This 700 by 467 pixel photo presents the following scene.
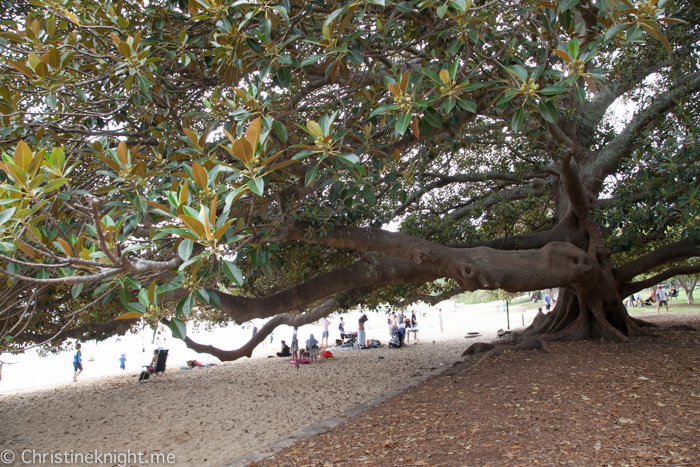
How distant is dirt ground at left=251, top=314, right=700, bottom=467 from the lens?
314cm

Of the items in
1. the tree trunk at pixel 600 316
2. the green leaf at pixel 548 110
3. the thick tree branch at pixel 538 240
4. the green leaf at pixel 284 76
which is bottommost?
the tree trunk at pixel 600 316

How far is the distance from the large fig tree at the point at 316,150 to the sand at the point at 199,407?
1388 millimetres

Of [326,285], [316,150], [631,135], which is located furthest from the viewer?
[631,135]

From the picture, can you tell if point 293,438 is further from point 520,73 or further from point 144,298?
point 520,73

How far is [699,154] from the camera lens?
14.1ft

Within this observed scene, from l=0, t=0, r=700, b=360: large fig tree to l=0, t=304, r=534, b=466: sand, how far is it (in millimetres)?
1388

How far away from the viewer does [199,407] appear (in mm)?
7809

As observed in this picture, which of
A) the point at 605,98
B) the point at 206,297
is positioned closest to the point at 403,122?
the point at 206,297

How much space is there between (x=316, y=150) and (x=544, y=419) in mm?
3167

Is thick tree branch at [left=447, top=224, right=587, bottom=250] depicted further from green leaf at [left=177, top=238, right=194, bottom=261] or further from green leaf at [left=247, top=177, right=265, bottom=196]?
Answer: green leaf at [left=177, top=238, right=194, bottom=261]

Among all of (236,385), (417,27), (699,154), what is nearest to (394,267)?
(417,27)

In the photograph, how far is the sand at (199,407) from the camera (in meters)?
5.77

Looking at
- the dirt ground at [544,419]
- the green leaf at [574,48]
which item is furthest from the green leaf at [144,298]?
the green leaf at [574,48]

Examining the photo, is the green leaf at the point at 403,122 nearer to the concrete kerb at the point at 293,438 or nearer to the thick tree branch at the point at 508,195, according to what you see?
the concrete kerb at the point at 293,438
